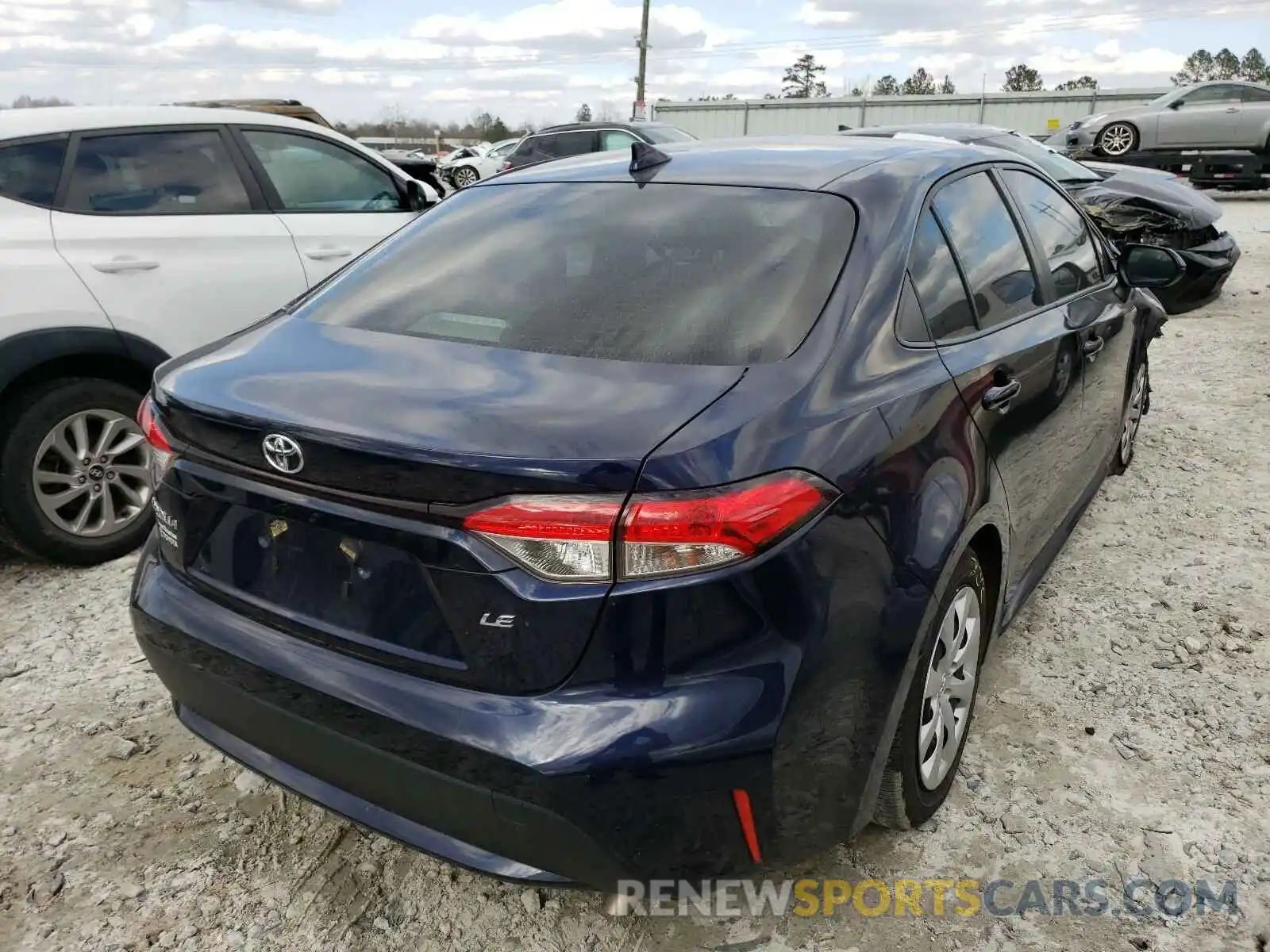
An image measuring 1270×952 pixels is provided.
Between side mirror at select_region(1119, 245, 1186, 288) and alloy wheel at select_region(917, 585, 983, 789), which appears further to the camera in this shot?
side mirror at select_region(1119, 245, 1186, 288)

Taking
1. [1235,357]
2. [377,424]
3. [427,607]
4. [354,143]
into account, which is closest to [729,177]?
[377,424]

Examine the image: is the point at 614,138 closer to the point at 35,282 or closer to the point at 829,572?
the point at 35,282

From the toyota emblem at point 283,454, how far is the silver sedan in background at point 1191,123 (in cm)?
1867

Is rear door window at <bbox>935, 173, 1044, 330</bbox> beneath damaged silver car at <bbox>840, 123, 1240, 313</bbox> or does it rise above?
above

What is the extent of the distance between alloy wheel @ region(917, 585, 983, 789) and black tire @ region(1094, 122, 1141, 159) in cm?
1751

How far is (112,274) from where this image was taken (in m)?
3.89

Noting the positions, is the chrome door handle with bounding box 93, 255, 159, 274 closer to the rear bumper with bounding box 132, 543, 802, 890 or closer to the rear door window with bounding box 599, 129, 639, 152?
the rear bumper with bounding box 132, 543, 802, 890

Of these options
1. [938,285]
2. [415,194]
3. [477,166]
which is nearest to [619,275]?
[938,285]

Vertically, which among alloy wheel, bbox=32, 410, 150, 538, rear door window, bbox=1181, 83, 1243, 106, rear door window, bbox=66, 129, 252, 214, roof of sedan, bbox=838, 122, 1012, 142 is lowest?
alloy wheel, bbox=32, 410, 150, 538

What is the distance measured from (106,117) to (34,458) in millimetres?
1561

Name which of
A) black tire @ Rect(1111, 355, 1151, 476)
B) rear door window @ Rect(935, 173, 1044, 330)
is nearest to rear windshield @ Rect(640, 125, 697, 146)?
black tire @ Rect(1111, 355, 1151, 476)

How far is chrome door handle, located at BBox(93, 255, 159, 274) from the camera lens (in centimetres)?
387

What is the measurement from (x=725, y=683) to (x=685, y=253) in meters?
1.09

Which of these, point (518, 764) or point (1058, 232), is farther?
point (1058, 232)
